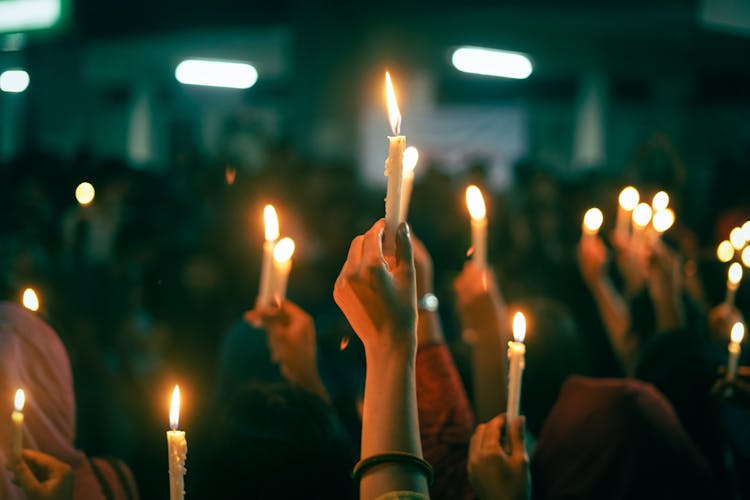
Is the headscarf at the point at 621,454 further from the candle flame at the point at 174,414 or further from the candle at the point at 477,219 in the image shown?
the candle flame at the point at 174,414

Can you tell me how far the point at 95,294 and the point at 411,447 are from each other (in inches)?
124

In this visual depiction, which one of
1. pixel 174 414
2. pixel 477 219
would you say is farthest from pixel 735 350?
pixel 174 414

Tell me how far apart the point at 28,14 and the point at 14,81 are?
2782 millimetres

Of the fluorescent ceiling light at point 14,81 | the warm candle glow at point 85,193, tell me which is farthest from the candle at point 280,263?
the fluorescent ceiling light at point 14,81

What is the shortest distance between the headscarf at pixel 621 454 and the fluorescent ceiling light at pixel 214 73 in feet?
50.0

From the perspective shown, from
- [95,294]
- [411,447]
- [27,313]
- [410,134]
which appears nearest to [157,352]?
[95,294]

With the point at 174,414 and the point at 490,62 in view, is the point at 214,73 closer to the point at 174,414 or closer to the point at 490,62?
the point at 490,62

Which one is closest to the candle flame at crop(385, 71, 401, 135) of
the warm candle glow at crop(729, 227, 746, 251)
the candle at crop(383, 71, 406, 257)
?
the candle at crop(383, 71, 406, 257)

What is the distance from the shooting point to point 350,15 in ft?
33.8

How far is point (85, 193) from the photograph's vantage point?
5.17m

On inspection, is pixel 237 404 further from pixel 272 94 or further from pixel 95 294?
pixel 272 94

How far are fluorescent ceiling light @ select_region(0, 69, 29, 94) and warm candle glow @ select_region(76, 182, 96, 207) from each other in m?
3.18

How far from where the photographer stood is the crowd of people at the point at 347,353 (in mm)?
1498

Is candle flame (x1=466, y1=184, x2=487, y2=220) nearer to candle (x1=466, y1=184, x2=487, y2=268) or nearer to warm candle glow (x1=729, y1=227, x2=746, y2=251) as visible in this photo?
candle (x1=466, y1=184, x2=487, y2=268)
